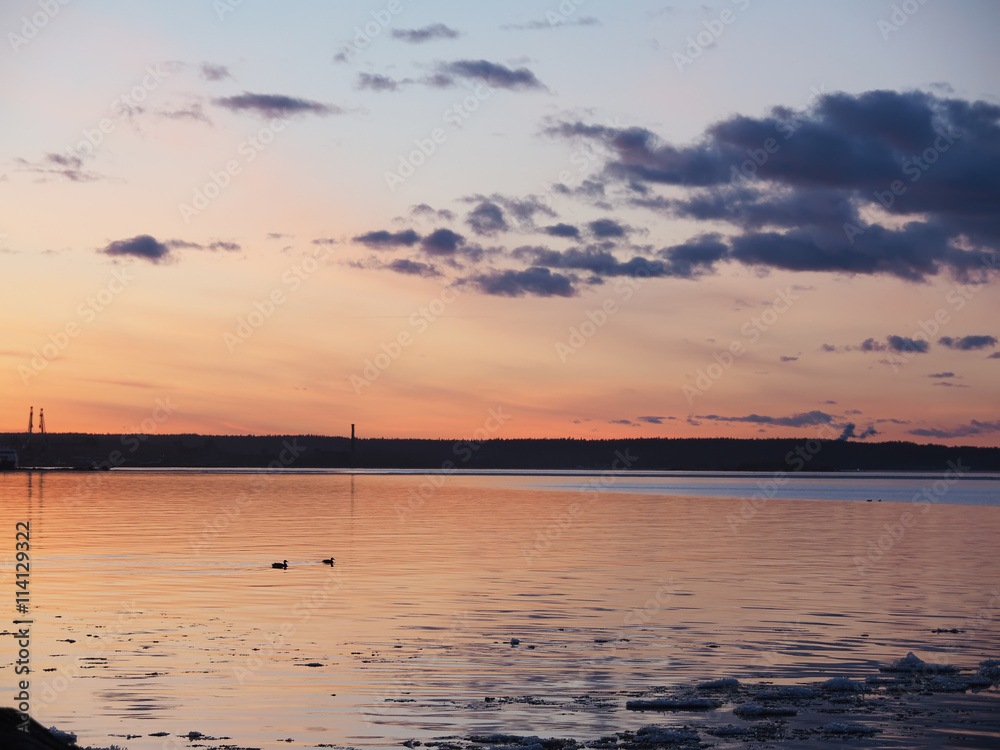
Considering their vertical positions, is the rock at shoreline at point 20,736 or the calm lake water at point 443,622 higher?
the rock at shoreline at point 20,736

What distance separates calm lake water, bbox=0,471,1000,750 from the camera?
76.7 ft

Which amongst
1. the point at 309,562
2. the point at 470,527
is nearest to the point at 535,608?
the point at 309,562

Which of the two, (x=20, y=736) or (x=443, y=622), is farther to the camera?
(x=443, y=622)

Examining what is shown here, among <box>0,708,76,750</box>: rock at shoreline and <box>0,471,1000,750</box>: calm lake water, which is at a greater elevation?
<box>0,708,76,750</box>: rock at shoreline

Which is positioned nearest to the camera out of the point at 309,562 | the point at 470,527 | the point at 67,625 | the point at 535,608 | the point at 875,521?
the point at 67,625

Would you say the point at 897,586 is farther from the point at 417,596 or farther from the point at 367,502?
the point at 367,502

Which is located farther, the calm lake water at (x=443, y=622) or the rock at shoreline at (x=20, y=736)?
the calm lake water at (x=443, y=622)

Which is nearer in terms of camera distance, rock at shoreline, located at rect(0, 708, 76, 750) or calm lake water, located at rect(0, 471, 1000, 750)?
rock at shoreline, located at rect(0, 708, 76, 750)

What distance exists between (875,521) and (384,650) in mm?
71733

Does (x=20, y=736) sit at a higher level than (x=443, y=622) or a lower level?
higher

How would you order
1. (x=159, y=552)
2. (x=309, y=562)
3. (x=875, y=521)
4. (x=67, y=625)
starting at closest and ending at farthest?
(x=67, y=625) → (x=309, y=562) → (x=159, y=552) → (x=875, y=521)

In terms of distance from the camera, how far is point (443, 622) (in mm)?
35281

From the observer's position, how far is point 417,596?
41.5 metres

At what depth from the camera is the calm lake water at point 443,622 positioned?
2338 centimetres
